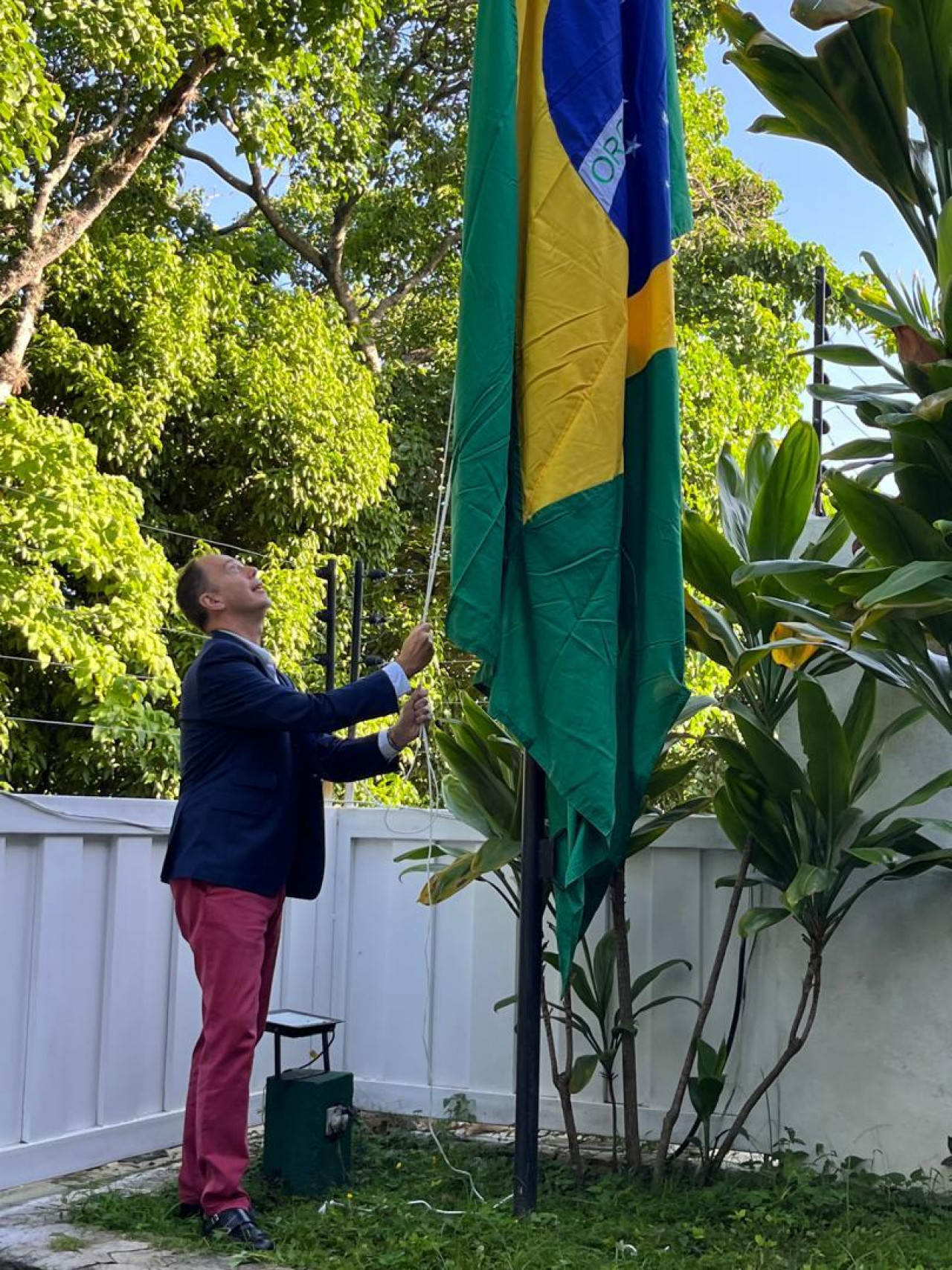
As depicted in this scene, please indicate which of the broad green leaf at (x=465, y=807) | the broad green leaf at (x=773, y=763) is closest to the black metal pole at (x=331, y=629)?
the broad green leaf at (x=465, y=807)

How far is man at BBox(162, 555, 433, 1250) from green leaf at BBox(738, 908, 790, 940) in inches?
36.6

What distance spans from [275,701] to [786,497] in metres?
1.42

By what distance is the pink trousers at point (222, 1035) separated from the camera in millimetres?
3059

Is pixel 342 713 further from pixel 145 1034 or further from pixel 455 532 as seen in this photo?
pixel 145 1034

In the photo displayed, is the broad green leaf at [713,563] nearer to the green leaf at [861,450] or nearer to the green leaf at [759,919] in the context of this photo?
the green leaf at [861,450]

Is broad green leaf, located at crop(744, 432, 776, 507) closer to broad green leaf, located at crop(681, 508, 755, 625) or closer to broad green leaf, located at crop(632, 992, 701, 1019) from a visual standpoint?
broad green leaf, located at crop(681, 508, 755, 625)

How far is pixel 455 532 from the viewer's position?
3043 mm

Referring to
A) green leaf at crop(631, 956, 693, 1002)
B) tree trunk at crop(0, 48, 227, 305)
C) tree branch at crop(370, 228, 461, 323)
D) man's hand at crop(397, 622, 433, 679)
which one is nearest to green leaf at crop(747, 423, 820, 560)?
man's hand at crop(397, 622, 433, 679)

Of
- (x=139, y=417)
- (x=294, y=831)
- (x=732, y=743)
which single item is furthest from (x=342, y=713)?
(x=139, y=417)

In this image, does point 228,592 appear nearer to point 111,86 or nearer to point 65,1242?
point 65,1242

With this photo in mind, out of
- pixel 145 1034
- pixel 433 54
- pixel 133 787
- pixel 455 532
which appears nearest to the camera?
pixel 455 532

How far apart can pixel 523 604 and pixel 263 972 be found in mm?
1168

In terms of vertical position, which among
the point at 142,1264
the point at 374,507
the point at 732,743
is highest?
the point at 374,507

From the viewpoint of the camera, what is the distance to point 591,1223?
310 cm
